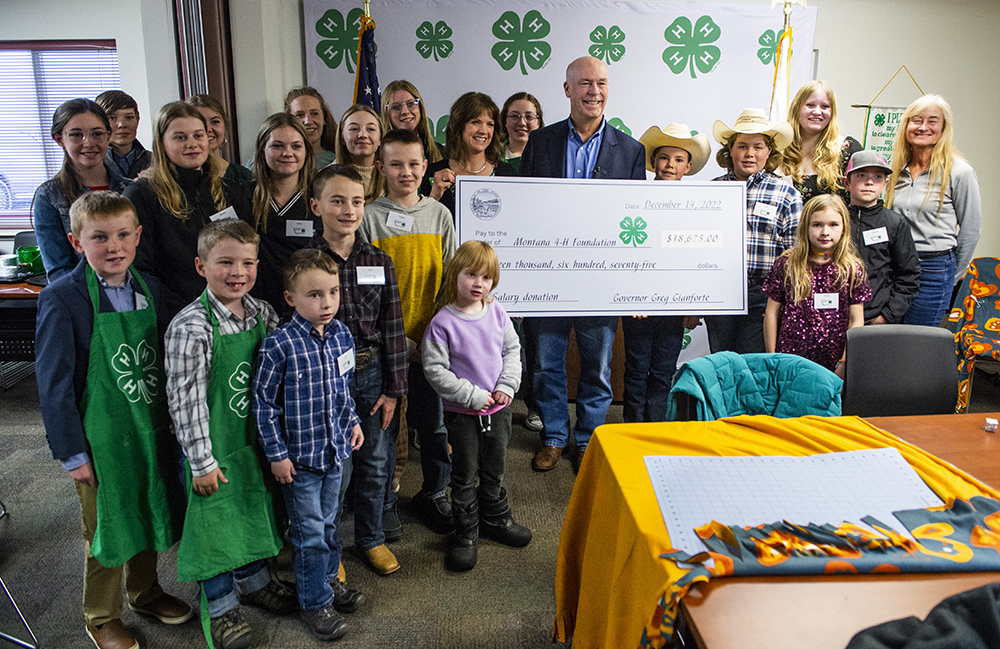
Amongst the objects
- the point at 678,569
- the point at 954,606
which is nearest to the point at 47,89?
the point at 678,569

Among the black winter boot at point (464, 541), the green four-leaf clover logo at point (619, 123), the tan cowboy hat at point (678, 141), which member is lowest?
the black winter boot at point (464, 541)

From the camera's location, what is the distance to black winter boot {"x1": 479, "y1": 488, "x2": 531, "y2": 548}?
246 cm

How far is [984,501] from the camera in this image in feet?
4.13

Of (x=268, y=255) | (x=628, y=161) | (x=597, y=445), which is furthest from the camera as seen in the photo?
(x=628, y=161)

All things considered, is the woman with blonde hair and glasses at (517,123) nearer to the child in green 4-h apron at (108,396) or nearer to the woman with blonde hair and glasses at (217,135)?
the woman with blonde hair and glasses at (217,135)

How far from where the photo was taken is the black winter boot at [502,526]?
2463mm

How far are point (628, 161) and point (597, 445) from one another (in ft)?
6.18

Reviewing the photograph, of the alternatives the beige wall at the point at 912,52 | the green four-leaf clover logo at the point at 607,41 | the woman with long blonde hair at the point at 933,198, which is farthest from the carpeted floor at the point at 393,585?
the beige wall at the point at 912,52

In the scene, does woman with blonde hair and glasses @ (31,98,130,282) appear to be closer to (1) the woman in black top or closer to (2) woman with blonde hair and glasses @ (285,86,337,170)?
(2) woman with blonde hair and glasses @ (285,86,337,170)

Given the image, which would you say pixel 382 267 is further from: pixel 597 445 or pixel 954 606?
pixel 954 606

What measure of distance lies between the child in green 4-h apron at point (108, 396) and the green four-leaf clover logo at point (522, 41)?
3417 mm

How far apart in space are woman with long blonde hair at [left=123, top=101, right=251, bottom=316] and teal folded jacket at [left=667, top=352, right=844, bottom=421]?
5.40 ft

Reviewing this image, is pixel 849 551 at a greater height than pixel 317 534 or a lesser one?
greater

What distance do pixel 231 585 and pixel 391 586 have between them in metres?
0.56
